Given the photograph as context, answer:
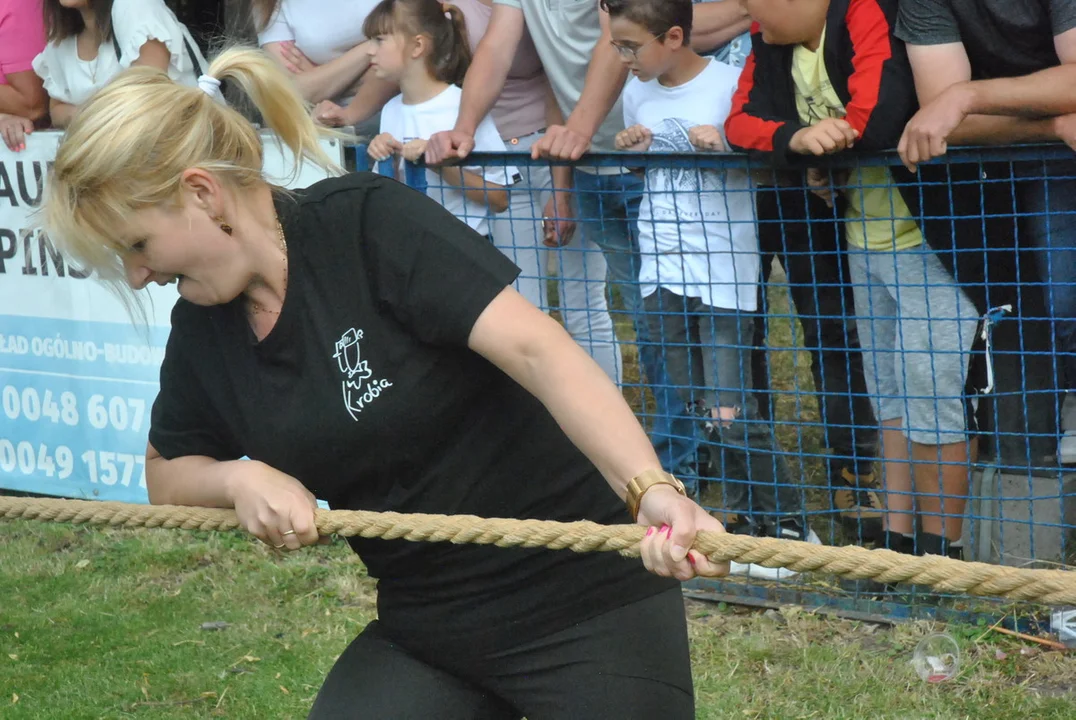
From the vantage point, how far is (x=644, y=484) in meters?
1.75

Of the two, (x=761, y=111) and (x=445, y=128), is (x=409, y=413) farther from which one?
(x=445, y=128)

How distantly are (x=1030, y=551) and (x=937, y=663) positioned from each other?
465mm

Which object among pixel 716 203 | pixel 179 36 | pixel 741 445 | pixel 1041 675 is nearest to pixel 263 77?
pixel 716 203

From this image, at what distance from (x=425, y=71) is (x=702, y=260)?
132cm

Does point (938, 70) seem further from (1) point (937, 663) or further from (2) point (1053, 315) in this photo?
(1) point (937, 663)

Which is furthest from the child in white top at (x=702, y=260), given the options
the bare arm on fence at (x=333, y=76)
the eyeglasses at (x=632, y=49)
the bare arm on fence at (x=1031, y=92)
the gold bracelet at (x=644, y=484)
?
the gold bracelet at (x=644, y=484)

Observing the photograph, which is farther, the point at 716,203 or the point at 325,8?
the point at 325,8

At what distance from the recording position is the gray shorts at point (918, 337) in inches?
138

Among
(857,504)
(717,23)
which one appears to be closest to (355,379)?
(857,504)

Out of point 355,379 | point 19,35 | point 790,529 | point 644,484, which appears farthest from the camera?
point 19,35

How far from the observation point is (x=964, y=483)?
3623mm

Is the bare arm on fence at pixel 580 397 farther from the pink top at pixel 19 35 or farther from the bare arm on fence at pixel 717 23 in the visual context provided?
the pink top at pixel 19 35

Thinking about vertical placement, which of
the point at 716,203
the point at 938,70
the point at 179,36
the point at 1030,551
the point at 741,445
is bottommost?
the point at 1030,551

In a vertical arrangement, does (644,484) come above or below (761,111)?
below
